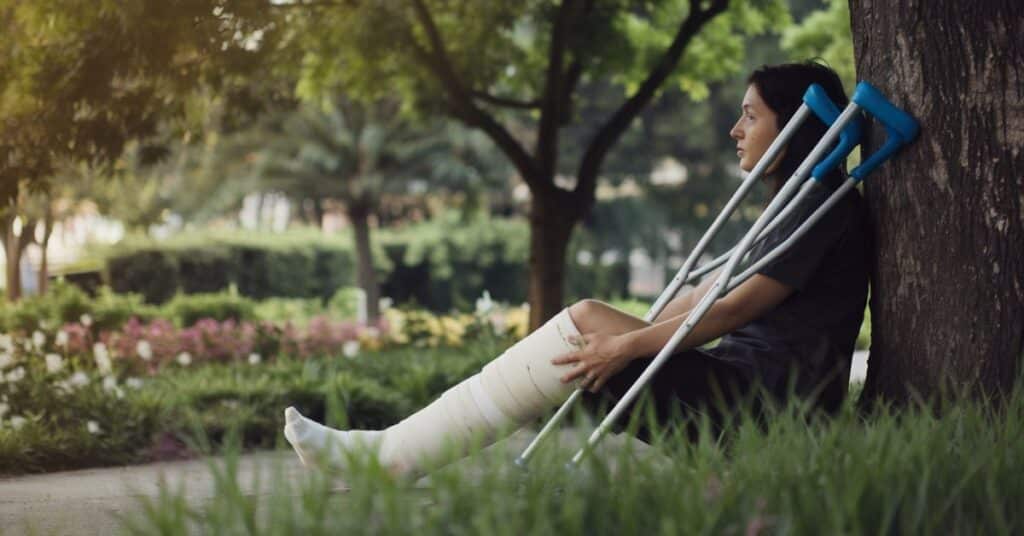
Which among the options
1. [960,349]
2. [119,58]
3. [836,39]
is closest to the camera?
[960,349]

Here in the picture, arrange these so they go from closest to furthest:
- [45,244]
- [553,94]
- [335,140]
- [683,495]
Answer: [683,495], [553,94], [45,244], [335,140]

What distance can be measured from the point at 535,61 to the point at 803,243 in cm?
827

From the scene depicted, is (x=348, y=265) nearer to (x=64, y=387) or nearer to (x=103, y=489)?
(x=64, y=387)

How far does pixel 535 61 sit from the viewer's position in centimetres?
1230

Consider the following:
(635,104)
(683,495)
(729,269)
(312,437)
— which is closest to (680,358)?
(729,269)

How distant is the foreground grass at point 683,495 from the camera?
2.77m

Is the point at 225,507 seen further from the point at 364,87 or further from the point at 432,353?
the point at 364,87

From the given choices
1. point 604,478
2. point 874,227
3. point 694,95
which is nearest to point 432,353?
point 694,95

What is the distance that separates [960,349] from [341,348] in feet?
25.0

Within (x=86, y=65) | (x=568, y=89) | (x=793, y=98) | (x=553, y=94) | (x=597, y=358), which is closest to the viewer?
(x=597, y=358)

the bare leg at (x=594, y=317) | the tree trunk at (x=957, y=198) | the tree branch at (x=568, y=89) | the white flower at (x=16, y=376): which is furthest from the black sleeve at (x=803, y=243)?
the tree branch at (x=568, y=89)

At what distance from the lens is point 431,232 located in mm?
26234

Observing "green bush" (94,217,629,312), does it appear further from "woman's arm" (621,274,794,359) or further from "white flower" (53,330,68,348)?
"woman's arm" (621,274,794,359)

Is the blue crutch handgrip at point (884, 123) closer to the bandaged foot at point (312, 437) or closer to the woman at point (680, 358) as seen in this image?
the woman at point (680, 358)
